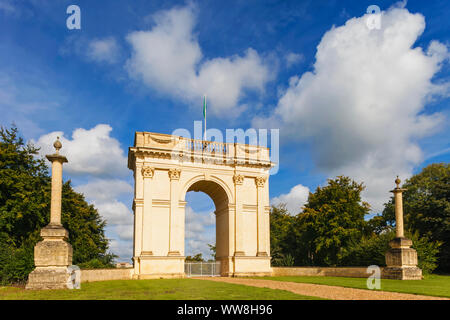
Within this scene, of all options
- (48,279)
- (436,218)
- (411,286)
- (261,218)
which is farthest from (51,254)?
(436,218)

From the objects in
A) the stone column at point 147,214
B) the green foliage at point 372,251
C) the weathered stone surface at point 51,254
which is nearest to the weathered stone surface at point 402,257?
the green foliage at point 372,251

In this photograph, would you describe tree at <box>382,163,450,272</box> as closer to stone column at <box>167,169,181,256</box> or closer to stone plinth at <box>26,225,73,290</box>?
stone column at <box>167,169,181,256</box>

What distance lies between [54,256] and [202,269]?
13.9m

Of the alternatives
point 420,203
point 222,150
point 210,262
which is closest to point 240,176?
point 222,150

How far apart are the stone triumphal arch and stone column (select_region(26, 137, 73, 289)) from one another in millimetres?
8339

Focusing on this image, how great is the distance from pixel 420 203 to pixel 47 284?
32795 mm

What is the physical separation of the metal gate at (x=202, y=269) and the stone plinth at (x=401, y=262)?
12.1 meters

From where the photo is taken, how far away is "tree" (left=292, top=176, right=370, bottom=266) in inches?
1385

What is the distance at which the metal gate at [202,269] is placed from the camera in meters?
28.4

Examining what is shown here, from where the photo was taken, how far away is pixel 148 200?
26891mm

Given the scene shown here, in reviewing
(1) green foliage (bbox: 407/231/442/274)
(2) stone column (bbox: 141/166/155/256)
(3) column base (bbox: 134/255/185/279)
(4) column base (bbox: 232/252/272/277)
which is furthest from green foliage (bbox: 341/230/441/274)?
(2) stone column (bbox: 141/166/155/256)

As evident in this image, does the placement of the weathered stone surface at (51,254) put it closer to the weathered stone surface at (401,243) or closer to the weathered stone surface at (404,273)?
the weathered stone surface at (404,273)
